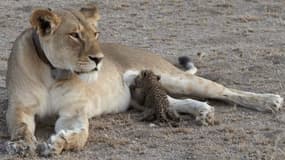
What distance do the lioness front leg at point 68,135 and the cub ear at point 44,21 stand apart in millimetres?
462

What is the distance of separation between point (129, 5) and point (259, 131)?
15.9 ft

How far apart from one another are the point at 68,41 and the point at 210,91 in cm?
118

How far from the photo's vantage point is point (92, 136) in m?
4.20

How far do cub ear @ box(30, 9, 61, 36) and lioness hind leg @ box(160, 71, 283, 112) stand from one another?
3.61 ft

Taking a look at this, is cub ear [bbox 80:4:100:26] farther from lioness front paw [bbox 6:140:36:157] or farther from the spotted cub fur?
lioness front paw [bbox 6:140:36:157]

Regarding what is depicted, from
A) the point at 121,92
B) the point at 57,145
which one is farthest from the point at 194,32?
the point at 57,145

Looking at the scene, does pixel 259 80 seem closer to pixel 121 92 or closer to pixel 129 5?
pixel 121 92

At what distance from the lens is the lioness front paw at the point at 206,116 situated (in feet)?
14.5

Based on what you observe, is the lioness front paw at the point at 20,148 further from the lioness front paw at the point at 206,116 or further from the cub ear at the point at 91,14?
the lioness front paw at the point at 206,116

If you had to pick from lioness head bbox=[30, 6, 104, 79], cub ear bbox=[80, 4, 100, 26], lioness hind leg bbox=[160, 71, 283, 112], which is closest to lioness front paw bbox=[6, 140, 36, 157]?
lioness head bbox=[30, 6, 104, 79]

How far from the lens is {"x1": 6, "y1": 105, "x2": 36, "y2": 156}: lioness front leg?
12.5ft

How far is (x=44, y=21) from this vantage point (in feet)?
13.4

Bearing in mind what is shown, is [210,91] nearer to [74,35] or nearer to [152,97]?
[152,97]

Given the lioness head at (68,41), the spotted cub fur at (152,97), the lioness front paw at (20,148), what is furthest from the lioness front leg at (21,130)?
the spotted cub fur at (152,97)
